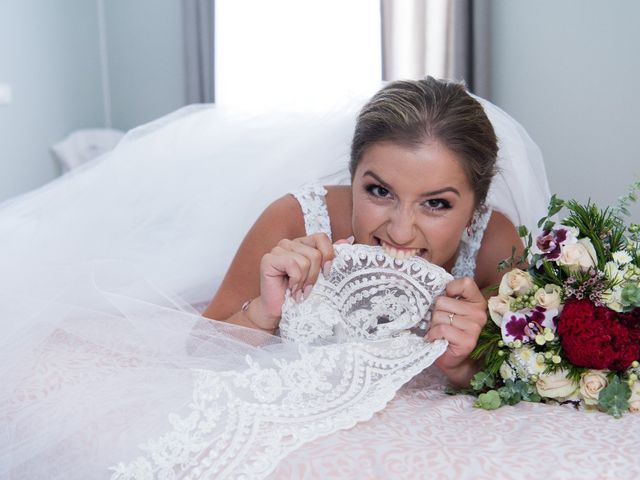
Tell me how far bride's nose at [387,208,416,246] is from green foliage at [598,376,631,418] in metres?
0.49

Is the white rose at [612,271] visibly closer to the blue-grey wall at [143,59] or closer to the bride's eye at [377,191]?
the bride's eye at [377,191]

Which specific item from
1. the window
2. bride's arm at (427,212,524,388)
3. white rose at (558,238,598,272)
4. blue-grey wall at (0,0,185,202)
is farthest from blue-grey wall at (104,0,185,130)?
white rose at (558,238,598,272)

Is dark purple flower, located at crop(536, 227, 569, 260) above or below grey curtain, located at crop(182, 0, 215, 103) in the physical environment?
below

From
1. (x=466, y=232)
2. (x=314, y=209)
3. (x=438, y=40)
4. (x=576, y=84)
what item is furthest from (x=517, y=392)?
(x=438, y=40)

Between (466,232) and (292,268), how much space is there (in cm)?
70

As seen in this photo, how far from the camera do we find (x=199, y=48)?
478 cm

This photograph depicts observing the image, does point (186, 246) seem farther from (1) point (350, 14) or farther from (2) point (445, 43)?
(1) point (350, 14)

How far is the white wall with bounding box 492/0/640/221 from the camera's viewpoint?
2.90 meters

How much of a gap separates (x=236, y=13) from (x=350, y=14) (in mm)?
819

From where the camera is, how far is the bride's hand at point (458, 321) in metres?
1.24

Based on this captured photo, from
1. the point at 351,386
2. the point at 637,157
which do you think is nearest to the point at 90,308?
the point at 351,386

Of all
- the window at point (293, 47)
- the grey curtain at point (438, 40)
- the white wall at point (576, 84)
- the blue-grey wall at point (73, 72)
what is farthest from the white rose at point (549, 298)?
the blue-grey wall at point (73, 72)

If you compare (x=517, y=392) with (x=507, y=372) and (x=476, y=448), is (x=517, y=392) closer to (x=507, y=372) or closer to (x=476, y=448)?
(x=507, y=372)

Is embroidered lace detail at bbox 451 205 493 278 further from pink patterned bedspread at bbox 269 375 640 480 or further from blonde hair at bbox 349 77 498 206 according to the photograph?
pink patterned bedspread at bbox 269 375 640 480
